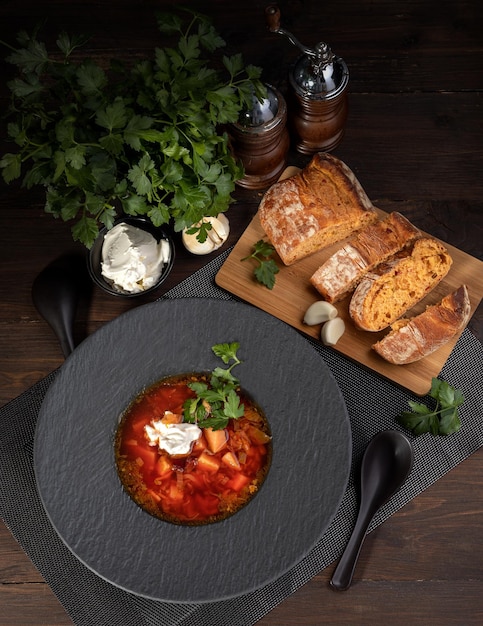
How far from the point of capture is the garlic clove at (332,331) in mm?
2834

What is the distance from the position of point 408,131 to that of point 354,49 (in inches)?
17.1

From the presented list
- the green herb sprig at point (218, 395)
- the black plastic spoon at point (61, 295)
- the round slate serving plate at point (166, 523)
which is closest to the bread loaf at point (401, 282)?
the round slate serving plate at point (166, 523)

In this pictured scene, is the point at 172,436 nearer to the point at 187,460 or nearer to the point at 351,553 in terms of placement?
the point at 187,460

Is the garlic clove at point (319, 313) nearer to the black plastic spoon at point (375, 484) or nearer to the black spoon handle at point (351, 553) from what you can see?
the black plastic spoon at point (375, 484)

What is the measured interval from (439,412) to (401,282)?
51cm

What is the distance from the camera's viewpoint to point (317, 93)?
285 cm

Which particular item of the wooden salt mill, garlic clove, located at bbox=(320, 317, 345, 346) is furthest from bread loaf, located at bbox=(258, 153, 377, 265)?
garlic clove, located at bbox=(320, 317, 345, 346)

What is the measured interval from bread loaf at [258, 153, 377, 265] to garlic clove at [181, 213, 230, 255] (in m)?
0.16

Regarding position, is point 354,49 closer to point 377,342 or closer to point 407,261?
point 407,261

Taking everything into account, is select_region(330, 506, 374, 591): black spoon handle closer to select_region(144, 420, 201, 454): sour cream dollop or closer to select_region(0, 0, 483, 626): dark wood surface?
select_region(0, 0, 483, 626): dark wood surface

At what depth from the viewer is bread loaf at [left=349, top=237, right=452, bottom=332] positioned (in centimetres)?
285

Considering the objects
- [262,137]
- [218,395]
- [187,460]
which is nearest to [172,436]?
[187,460]

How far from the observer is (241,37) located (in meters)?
3.29

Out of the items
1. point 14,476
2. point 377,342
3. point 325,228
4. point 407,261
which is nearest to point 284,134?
point 325,228
